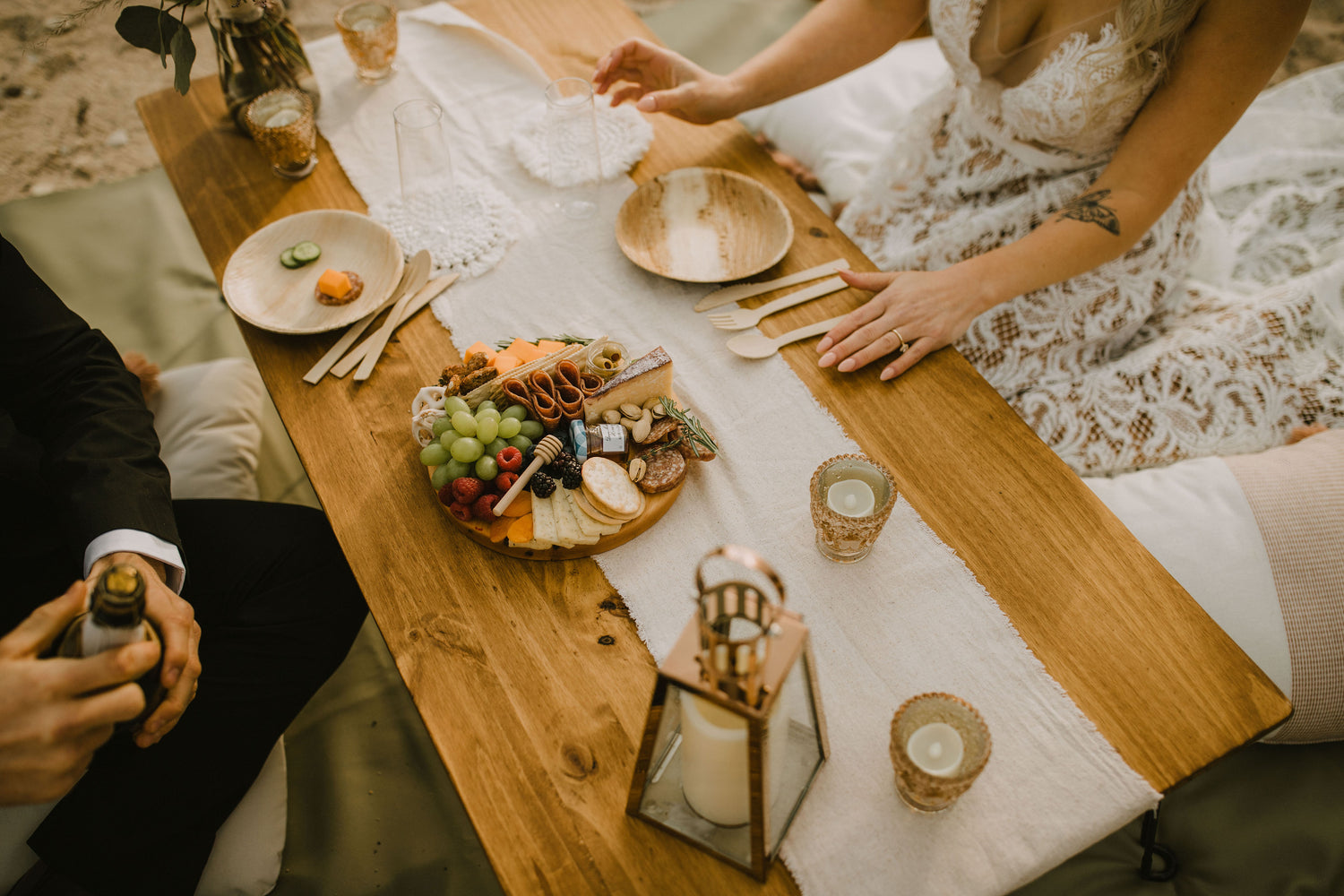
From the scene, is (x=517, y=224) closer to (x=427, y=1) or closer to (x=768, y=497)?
(x=768, y=497)

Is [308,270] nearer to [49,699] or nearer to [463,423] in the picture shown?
[463,423]

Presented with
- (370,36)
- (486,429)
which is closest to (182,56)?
(370,36)

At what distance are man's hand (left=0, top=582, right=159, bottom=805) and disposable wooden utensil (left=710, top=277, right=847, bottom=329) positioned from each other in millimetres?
855

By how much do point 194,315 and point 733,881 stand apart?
220 cm

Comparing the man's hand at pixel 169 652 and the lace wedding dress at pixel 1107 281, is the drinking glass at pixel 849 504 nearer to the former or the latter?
the lace wedding dress at pixel 1107 281

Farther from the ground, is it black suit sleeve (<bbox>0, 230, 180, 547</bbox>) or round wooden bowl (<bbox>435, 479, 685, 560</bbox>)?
round wooden bowl (<bbox>435, 479, 685, 560</bbox>)

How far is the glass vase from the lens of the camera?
135 centimetres

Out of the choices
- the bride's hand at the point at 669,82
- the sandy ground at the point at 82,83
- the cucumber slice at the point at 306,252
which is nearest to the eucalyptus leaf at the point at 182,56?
the cucumber slice at the point at 306,252

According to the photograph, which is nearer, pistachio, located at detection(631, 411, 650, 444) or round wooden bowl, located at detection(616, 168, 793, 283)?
pistachio, located at detection(631, 411, 650, 444)

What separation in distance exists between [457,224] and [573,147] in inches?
9.7

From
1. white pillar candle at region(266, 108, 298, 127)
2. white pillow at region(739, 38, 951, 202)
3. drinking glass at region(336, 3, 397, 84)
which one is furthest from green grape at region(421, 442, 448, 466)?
white pillow at region(739, 38, 951, 202)

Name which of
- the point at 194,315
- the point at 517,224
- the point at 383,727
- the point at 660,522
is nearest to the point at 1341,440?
the point at 660,522

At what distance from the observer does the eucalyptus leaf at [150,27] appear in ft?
3.87

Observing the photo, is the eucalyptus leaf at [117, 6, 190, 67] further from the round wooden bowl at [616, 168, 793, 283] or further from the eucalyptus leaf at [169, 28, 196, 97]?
the round wooden bowl at [616, 168, 793, 283]
